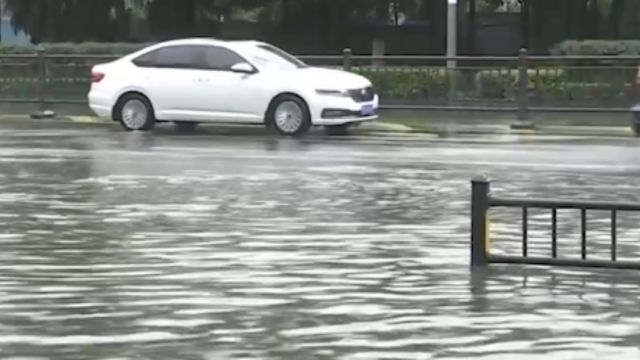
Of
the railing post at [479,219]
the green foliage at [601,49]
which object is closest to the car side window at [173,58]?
the green foliage at [601,49]

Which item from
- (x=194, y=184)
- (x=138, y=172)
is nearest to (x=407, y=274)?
(x=194, y=184)

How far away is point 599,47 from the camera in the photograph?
88.7ft

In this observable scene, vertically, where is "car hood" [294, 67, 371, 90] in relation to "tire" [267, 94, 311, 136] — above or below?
above

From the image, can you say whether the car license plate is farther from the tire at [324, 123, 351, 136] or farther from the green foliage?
the green foliage

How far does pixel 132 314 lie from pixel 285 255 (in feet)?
7.24

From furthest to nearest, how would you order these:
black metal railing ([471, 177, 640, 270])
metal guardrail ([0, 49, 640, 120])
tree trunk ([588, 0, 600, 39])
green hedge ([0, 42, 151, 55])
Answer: tree trunk ([588, 0, 600, 39]), green hedge ([0, 42, 151, 55]), metal guardrail ([0, 49, 640, 120]), black metal railing ([471, 177, 640, 270])

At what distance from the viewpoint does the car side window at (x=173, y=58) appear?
2195cm

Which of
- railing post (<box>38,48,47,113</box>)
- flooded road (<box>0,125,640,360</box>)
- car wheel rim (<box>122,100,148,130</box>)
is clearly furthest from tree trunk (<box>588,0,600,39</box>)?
flooded road (<box>0,125,640,360</box>)

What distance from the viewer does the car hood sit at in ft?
68.9

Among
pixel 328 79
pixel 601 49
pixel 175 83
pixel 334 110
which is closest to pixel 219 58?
pixel 175 83

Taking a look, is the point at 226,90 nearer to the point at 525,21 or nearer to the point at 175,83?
the point at 175,83

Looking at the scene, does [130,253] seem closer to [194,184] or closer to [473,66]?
[194,184]

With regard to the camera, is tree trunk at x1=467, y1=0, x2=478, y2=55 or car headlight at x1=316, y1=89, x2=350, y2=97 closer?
car headlight at x1=316, y1=89, x2=350, y2=97

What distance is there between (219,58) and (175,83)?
2.83 ft
